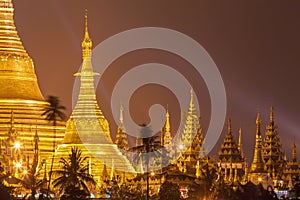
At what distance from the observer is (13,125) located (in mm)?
125188

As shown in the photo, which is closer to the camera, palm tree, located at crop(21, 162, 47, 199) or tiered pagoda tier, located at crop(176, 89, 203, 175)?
palm tree, located at crop(21, 162, 47, 199)

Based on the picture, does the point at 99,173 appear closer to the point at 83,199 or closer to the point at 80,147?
the point at 80,147

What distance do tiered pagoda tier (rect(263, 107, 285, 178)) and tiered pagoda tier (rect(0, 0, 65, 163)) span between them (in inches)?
724

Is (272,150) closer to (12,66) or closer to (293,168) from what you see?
(293,168)

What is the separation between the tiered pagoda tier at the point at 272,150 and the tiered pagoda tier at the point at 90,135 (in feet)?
50.6

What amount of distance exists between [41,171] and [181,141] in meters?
21.4

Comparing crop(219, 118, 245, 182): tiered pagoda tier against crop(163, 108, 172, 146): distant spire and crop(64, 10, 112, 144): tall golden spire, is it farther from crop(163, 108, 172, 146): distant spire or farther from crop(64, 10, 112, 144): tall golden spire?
crop(64, 10, 112, 144): tall golden spire

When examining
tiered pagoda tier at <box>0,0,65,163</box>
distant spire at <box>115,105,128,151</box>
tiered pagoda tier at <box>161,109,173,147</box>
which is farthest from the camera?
tiered pagoda tier at <box>161,109,173,147</box>

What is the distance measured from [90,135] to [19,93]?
6375 millimetres

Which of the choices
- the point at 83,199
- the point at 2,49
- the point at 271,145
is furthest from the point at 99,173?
the point at 83,199

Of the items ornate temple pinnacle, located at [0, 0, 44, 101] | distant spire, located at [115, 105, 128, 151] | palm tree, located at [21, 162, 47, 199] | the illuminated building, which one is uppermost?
ornate temple pinnacle, located at [0, 0, 44, 101]

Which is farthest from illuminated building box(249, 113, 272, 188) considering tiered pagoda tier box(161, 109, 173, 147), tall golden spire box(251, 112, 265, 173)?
tiered pagoda tier box(161, 109, 173, 147)

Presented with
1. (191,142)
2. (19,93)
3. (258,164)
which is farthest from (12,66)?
(258,164)

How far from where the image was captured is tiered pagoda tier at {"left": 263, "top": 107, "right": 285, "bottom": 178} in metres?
143
